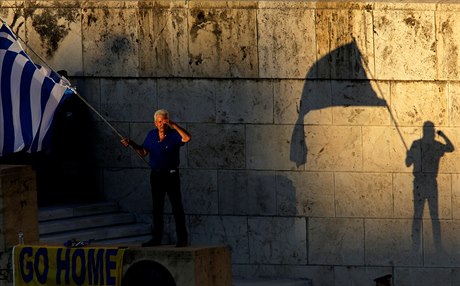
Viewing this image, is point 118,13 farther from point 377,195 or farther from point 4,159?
point 377,195

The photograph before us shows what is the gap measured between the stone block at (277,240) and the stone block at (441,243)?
1702 mm

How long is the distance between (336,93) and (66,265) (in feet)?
16.0

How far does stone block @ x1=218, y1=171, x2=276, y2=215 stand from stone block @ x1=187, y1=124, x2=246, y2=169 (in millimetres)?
168

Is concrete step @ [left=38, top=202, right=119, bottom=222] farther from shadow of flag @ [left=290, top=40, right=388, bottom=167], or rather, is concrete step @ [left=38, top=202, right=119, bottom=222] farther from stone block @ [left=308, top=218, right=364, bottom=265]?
stone block @ [left=308, top=218, right=364, bottom=265]

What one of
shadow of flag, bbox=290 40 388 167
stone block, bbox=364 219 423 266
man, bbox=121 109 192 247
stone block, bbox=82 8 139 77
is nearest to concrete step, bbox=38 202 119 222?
stone block, bbox=82 8 139 77

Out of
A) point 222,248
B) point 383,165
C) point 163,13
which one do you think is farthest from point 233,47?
point 222,248

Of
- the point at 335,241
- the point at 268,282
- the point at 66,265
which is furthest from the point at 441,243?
the point at 66,265

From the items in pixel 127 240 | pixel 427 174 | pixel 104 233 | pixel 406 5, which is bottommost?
pixel 127 240

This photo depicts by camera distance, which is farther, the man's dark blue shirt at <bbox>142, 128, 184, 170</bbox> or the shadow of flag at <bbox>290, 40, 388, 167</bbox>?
the shadow of flag at <bbox>290, 40, 388, 167</bbox>

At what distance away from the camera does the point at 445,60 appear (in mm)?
23438

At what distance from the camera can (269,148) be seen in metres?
24.4

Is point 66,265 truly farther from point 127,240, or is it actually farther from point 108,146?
point 108,146

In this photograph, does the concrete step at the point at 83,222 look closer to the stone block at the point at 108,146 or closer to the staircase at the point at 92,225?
the staircase at the point at 92,225

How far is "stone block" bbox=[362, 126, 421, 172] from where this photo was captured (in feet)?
77.8
